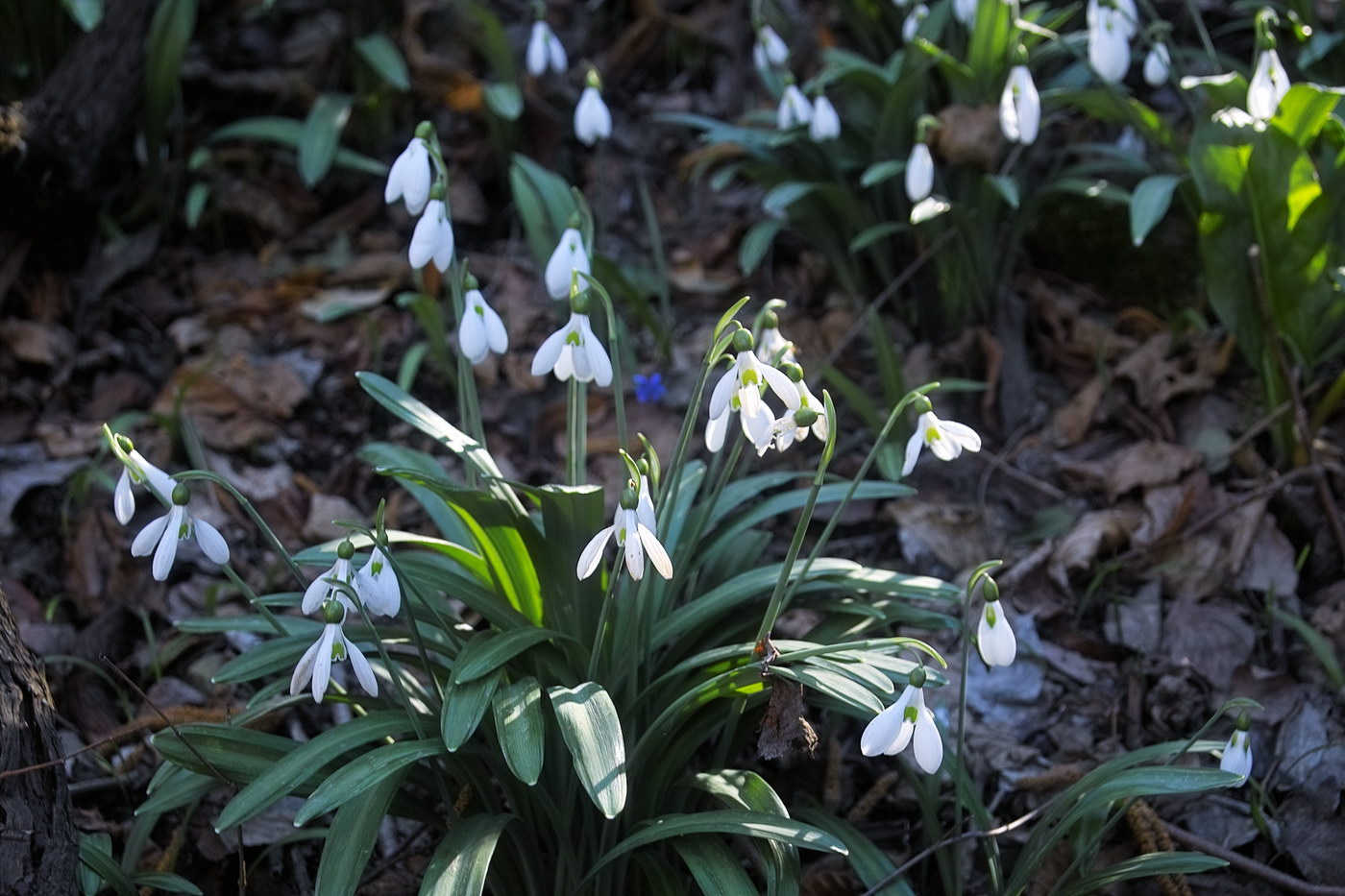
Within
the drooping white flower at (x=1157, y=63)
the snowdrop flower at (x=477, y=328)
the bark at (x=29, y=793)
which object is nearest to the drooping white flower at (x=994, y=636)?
the snowdrop flower at (x=477, y=328)

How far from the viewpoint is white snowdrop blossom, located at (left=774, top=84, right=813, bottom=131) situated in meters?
3.16

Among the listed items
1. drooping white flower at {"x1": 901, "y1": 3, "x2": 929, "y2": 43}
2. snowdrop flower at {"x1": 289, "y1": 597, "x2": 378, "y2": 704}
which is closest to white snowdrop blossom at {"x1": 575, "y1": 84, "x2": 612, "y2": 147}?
drooping white flower at {"x1": 901, "y1": 3, "x2": 929, "y2": 43}

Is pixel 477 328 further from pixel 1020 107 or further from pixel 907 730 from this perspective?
pixel 1020 107

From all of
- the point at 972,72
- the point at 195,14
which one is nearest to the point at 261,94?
the point at 195,14

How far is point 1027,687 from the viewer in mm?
2551

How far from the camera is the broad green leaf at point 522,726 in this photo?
166 cm

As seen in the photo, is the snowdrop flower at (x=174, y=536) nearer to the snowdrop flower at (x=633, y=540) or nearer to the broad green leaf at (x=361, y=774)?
the broad green leaf at (x=361, y=774)

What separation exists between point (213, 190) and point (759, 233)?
1838 millimetres

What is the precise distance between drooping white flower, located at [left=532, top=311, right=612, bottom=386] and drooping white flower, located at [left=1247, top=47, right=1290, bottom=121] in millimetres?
1760

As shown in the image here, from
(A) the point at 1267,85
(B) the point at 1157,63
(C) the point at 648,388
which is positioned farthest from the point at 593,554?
(B) the point at 1157,63

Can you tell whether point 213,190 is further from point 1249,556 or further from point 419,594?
point 1249,556

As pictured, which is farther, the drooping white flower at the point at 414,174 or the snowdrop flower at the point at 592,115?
the snowdrop flower at the point at 592,115

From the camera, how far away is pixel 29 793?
1730 mm

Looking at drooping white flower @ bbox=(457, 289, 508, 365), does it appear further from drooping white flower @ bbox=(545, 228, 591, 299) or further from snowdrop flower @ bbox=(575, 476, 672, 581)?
snowdrop flower @ bbox=(575, 476, 672, 581)
